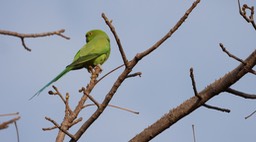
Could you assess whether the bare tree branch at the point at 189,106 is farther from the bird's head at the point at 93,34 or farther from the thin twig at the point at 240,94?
the bird's head at the point at 93,34

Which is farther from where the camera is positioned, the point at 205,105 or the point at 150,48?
the point at 205,105

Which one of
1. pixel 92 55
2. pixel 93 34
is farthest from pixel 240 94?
pixel 93 34

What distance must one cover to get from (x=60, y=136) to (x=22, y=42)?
1394mm

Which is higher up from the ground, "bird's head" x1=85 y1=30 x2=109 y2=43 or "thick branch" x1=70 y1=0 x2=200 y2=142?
"bird's head" x1=85 y1=30 x2=109 y2=43

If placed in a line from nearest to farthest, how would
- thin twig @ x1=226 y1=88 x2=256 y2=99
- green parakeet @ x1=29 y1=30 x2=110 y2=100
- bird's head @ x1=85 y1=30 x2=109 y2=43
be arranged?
thin twig @ x1=226 y1=88 x2=256 y2=99
green parakeet @ x1=29 y1=30 x2=110 y2=100
bird's head @ x1=85 y1=30 x2=109 y2=43

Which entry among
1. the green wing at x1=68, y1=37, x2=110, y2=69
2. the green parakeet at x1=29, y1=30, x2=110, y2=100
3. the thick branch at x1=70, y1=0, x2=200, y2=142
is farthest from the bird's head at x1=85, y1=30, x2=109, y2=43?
the thick branch at x1=70, y1=0, x2=200, y2=142

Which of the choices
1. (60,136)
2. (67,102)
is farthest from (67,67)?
(60,136)

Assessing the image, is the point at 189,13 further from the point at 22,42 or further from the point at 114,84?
the point at 22,42

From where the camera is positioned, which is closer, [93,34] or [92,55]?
[92,55]

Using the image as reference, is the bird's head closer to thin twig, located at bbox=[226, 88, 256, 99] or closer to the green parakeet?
the green parakeet

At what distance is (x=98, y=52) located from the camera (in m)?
7.18

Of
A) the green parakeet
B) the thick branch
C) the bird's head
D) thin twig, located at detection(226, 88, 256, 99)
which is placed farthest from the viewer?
the bird's head

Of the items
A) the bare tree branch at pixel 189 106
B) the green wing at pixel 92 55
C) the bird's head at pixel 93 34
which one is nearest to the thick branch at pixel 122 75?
the bare tree branch at pixel 189 106

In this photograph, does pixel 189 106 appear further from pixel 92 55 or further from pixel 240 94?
pixel 92 55
